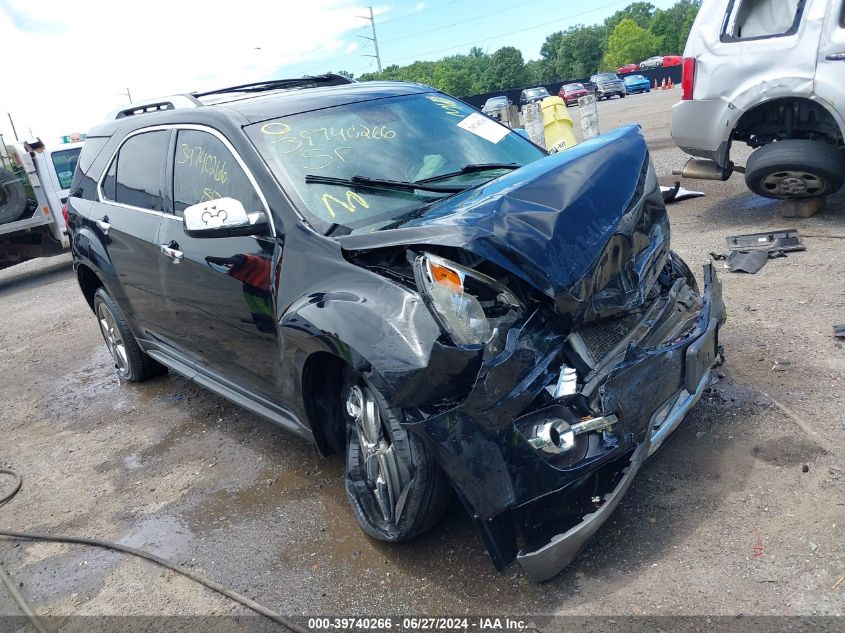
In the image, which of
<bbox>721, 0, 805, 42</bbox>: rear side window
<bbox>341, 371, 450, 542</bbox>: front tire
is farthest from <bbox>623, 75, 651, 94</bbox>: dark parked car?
<bbox>341, 371, 450, 542</bbox>: front tire

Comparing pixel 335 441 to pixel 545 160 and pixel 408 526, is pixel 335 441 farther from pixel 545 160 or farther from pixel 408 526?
pixel 545 160

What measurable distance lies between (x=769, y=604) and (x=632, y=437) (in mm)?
678

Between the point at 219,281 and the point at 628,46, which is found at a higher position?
the point at 219,281

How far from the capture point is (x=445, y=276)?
2615 mm

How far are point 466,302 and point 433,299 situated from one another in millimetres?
124

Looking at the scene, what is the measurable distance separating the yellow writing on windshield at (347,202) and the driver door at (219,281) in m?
0.29

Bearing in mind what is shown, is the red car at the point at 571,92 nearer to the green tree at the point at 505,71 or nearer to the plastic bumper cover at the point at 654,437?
the plastic bumper cover at the point at 654,437

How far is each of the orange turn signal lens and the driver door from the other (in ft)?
3.11

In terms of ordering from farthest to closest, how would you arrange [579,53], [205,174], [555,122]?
[579,53] < [555,122] < [205,174]

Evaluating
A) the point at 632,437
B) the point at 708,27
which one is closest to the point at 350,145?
the point at 632,437

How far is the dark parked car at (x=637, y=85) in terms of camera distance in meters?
45.1

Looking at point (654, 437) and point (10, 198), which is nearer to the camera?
point (654, 437)

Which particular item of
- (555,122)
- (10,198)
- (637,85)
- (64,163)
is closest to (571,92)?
(637,85)

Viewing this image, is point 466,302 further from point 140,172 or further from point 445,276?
point 140,172
